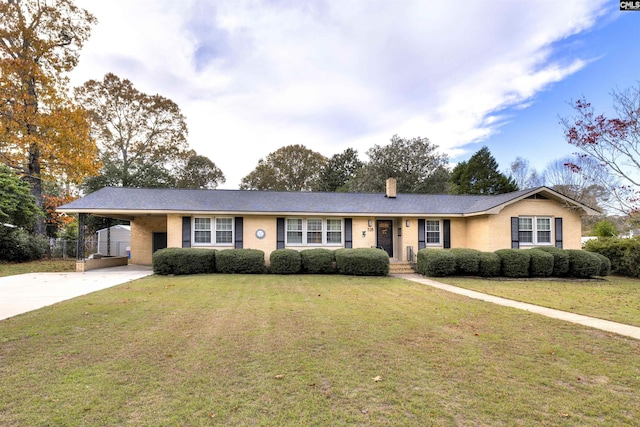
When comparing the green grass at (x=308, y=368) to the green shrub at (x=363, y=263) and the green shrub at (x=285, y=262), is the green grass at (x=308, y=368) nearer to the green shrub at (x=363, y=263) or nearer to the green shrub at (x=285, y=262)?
the green shrub at (x=363, y=263)

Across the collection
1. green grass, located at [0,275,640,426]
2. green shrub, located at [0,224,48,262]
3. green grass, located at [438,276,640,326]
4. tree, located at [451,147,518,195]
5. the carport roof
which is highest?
tree, located at [451,147,518,195]

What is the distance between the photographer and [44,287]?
994 centimetres

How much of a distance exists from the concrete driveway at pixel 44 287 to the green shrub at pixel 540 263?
16250mm

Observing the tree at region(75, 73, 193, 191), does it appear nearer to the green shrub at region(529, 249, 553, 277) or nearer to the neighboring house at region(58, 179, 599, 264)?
the neighboring house at region(58, 179, 599, 264)

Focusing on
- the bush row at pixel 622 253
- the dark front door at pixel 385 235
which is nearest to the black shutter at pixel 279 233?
the dark front door at pixel 385 235

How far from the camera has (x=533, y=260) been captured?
44.0 feet

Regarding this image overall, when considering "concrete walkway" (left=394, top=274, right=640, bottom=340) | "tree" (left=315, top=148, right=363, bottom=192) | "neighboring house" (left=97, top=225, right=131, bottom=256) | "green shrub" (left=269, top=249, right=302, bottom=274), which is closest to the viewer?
"concrete walkway" (left=394, top=274, right=640, bottom=340)

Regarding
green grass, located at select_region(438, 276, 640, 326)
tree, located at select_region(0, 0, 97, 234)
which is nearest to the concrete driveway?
tree, located at select_region(0, 0, 97, 234)

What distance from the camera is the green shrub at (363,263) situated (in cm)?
1348

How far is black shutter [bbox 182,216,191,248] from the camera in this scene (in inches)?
595

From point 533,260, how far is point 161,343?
14.3 m

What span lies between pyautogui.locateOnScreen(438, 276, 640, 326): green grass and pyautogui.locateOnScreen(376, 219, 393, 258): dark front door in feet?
14.6

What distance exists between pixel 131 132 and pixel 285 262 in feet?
78.5

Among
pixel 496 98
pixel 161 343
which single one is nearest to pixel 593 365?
pixel 161 343
